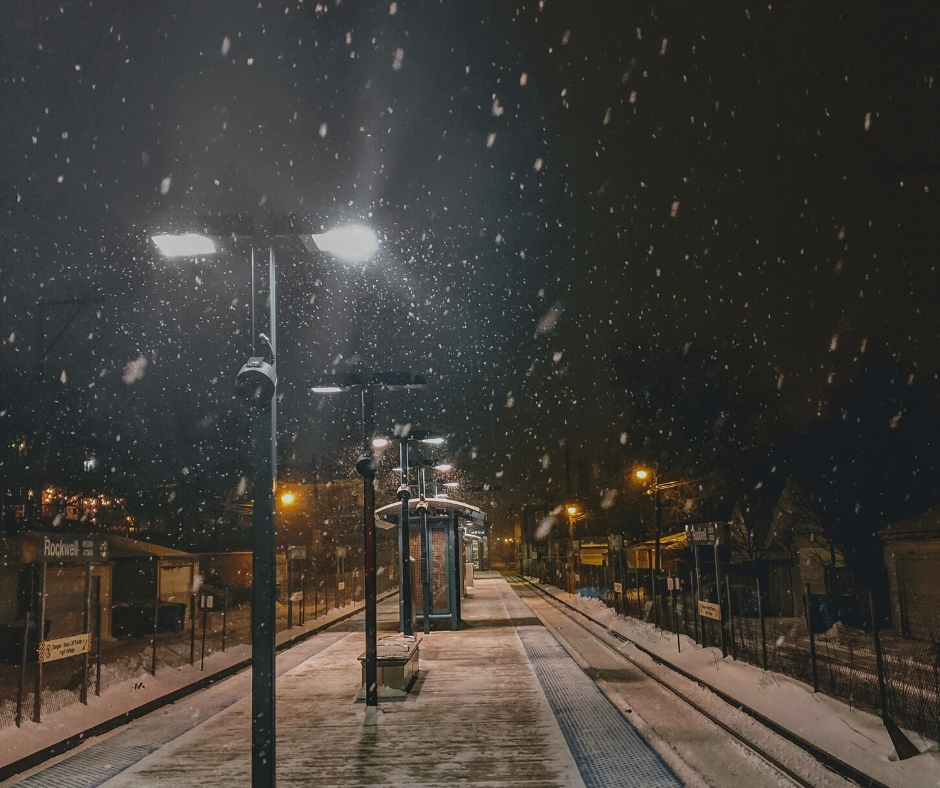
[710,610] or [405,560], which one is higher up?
[405,560]

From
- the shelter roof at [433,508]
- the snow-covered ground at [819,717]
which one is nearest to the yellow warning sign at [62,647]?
the snow-covered ground at [819,717]

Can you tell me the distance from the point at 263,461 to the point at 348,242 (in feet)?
6.78

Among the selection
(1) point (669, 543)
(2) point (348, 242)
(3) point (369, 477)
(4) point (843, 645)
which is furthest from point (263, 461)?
(1) point (669, 543)

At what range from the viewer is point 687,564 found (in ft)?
112

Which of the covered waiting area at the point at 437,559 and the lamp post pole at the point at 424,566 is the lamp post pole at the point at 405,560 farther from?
the covered waiting area at the point at 437,559

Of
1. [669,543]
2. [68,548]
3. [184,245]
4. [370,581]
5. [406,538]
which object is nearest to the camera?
[184,245]

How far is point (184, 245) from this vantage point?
6.53 m

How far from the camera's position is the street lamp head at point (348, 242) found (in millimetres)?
6523

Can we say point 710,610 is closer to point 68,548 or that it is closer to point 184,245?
point 68,548

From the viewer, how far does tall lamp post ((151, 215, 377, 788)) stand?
18.3ft

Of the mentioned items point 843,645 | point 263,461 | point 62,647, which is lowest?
point 843,645

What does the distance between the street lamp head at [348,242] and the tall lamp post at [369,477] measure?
5.04 m

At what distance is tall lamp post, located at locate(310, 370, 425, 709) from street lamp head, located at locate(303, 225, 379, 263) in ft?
16.5

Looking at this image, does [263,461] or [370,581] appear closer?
[263,461]
